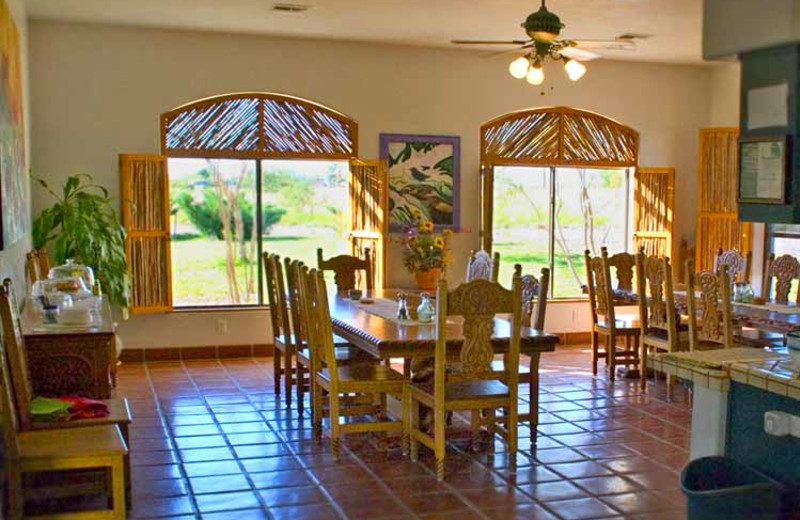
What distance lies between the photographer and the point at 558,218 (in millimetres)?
8695

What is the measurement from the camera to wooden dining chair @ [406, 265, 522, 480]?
4109 millimetres

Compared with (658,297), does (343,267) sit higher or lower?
higher

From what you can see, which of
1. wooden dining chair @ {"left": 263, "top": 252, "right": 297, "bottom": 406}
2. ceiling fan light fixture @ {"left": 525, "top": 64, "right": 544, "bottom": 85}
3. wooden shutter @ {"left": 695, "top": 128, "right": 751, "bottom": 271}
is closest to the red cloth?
wooden dining chair @ {"left": 263, "top": 252, "right": 297, "bottom": 406}

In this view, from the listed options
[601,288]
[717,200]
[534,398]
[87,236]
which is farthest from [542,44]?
[717,200]

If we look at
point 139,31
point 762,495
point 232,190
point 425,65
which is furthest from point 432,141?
point 762,495

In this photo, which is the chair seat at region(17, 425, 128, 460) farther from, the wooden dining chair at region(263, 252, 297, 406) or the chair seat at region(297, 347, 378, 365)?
the wooden dining chair at region(263, 252, 297, 406)

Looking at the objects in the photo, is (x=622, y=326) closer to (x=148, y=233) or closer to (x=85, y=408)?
(x=148, y=233)

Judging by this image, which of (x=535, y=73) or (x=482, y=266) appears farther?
(x=482, y=266)

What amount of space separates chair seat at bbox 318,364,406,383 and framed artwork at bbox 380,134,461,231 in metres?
3.21

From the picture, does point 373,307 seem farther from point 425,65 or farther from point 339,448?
point 425,65

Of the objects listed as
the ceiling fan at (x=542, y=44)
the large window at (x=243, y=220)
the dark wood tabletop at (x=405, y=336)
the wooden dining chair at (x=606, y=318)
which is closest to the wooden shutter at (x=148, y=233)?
the large window at (x=243, y=220)

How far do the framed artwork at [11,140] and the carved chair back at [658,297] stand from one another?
4099 millimetres

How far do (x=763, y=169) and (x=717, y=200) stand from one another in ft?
21.0

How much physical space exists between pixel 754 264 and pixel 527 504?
219 inches
